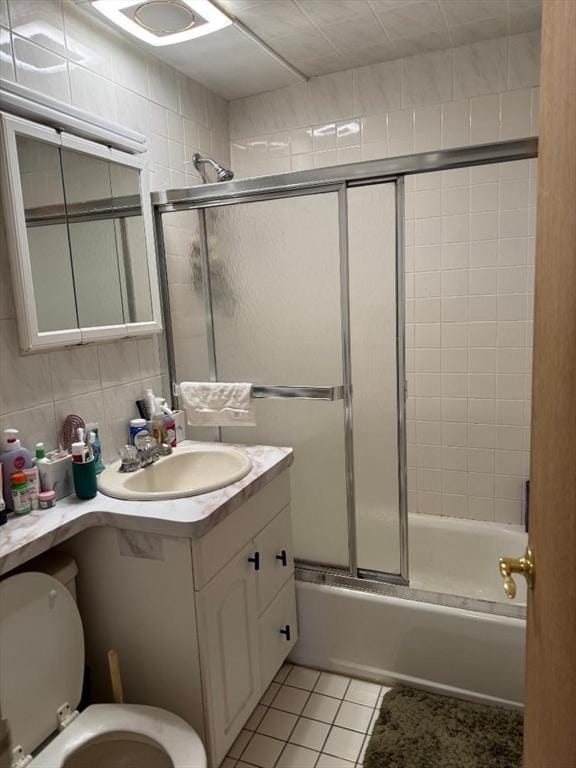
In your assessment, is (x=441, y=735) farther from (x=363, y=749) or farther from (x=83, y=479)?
(x=83, y=479)

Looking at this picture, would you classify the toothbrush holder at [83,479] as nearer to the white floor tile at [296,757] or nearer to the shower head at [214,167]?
the white floor tile at [296,757]

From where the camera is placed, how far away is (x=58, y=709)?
137cm

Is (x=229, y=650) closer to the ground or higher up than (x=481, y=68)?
closer to the ground

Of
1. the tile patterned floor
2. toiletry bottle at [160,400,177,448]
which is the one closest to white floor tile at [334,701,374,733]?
the tile patterned floor

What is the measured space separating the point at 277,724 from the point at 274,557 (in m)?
0.56

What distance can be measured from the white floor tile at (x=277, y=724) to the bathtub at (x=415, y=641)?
0.25m

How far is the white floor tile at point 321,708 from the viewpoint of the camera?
185 cm

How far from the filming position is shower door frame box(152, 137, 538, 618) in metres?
1.63

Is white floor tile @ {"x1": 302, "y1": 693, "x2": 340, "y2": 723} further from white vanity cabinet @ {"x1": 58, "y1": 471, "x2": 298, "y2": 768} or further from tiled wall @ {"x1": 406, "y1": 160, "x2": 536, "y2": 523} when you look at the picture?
tiled wall @ {"x1": 406, "y1": 160, "x2": 536, "y2": 523}

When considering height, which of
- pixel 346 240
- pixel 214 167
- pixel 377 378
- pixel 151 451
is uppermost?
pixel 214 167

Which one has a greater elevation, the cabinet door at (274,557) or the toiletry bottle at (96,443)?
the toiletry bottle at (96,443)

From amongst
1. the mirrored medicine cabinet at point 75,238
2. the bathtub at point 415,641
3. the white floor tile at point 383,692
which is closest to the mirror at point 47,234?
the mirrored medicine cabinet at point 75,238

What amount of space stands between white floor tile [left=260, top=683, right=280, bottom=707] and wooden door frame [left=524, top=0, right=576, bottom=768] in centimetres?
129

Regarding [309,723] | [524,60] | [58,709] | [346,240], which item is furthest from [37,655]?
[524,60]
